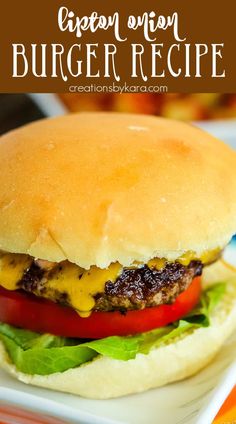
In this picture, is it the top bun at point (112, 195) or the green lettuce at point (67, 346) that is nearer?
the top bun at point (112, 195)

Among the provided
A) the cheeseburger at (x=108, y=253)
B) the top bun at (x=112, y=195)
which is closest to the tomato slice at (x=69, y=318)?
the cheeseburger at (x=108, y=253)

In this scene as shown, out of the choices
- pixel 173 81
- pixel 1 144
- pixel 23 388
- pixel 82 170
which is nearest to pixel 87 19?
pixel 173 81

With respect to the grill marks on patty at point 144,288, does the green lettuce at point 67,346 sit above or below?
below

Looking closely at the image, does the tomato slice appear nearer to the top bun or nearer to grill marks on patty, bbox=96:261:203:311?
grill marks on patty, bbox=96:261:203:311

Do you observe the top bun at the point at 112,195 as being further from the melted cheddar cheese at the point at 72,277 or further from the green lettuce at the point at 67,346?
the green lettuce at the point at 67,346

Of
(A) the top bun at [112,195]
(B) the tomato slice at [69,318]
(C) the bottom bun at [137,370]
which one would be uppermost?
(A) the top bun at [112,195]

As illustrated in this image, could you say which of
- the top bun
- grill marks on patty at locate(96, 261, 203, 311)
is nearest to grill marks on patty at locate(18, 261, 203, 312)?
grill marks on patty at locate(96, 261, 203, 311)

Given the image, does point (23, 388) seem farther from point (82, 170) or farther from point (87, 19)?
point (87, 19)
